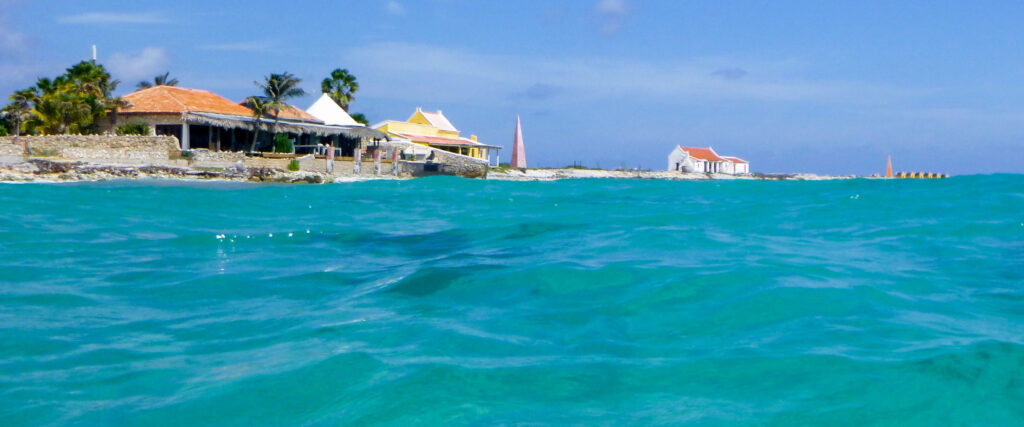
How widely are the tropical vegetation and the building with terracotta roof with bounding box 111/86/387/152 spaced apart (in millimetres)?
900

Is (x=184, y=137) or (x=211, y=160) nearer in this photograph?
(x=211, y=160)

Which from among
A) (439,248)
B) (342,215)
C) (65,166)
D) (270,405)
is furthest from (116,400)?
(65,166)

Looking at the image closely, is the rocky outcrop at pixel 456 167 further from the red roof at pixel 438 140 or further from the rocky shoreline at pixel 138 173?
the red roof at pixel 438 140

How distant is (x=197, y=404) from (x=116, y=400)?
41 centimetres

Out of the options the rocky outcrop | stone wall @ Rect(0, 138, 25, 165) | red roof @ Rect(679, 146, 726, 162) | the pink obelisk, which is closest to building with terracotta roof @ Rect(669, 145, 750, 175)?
red roof @ Rect(679, 146, 726, 162)

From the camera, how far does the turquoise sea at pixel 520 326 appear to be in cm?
349

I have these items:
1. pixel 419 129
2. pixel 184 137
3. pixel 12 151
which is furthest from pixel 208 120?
pixel 419 129

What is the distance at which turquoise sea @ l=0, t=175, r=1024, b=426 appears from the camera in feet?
11.4

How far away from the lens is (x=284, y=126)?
1297 inches

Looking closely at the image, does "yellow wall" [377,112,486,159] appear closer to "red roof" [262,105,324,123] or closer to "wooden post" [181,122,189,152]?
"red roof" [262,105,324,123]

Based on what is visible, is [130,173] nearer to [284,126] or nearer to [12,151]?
[12,151]

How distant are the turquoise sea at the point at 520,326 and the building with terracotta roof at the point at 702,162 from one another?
45.9 meters

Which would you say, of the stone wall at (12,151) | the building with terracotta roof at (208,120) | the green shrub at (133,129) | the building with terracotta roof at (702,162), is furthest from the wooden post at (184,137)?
the building with terracotta roof at (702,162)

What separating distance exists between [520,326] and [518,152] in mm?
41872
